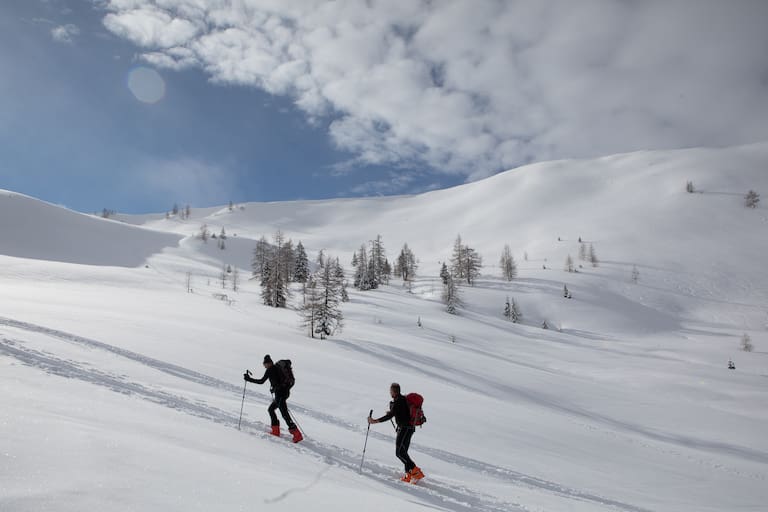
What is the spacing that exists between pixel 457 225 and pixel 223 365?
188 metres

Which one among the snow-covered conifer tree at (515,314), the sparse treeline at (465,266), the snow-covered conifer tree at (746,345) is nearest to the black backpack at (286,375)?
the snow-covered conifer tree at (515,314)

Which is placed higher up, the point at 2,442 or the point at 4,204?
the point at 4,204

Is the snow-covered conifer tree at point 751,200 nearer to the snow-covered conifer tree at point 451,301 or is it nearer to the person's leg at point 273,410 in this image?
the snow-covered conifer tree at point 451,301

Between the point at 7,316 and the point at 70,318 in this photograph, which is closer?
the point at 7,316

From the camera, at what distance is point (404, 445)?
792cm

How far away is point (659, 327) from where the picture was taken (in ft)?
211

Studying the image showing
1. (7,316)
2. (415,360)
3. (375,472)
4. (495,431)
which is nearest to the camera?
(375,472)

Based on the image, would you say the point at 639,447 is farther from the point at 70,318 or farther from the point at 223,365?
the point at 70,318

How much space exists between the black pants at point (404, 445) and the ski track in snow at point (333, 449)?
1.26 feet

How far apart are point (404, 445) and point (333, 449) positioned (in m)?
1.83

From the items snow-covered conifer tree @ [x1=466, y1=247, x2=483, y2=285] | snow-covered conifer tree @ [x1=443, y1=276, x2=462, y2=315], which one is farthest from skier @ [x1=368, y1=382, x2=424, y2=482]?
snow-covered conifer tree @ [x1=466, y1=247, x2=483, y2=285]

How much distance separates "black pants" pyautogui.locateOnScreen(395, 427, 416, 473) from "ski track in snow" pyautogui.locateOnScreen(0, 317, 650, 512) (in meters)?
0.38

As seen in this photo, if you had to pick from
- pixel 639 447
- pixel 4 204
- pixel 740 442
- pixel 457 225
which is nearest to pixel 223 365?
pixel 639 447

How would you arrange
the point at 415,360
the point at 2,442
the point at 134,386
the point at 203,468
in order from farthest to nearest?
the point at 415,360
the point at 134,386
the point at 203,468
the point at 2,442
